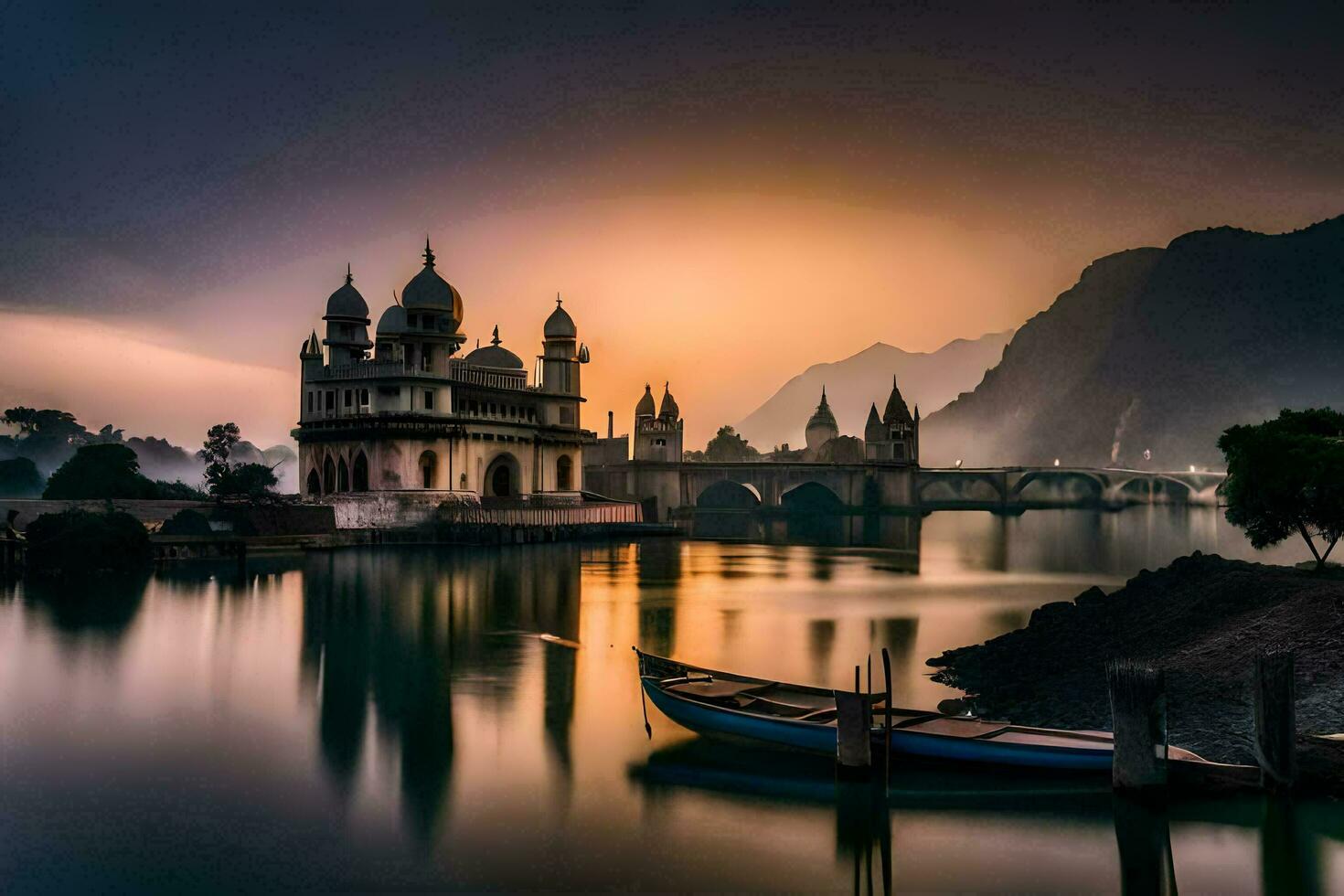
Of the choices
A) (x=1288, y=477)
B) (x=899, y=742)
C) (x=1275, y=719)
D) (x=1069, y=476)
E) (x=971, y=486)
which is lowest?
(x=899, y=742)

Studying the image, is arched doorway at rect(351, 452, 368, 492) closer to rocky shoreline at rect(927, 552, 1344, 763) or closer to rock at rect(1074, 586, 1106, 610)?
rock at rect(1074, 586, 1106, 610)

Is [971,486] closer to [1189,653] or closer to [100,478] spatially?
[100,478]

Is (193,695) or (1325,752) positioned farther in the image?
(193,695)

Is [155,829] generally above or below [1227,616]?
below

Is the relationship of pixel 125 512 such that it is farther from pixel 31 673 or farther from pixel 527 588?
pixel 31 673

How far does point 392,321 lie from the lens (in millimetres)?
89812

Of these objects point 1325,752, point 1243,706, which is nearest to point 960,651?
point 1243,706

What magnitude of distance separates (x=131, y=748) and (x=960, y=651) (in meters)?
23.2

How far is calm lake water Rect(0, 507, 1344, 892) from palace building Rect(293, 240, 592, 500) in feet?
114

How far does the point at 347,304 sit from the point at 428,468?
50.9ft

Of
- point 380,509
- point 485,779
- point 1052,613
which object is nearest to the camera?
point 485,779

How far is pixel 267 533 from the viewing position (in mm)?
74188

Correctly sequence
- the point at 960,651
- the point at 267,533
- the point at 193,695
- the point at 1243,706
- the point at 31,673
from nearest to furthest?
the point at 1243,706 → the point at 193,695 → the point at 31,673 → the point at 960,651 → the point at 267,533

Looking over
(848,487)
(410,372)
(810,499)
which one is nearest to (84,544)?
(410,372)
